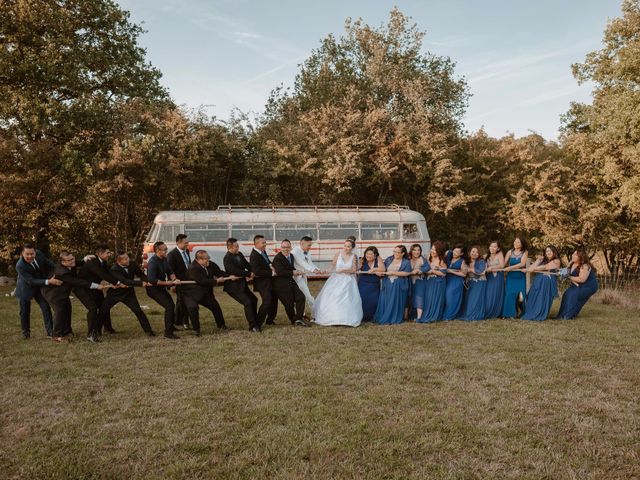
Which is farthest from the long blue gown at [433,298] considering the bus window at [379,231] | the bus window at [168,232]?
the bus window at [168,232]

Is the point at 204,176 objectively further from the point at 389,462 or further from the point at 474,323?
the point at 389,462

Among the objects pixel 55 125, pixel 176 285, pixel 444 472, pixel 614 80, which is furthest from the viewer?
pixel 614 80

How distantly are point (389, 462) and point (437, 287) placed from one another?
7.28m

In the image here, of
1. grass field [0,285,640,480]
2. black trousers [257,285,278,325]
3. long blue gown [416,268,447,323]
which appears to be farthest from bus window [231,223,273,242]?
grass field [0,285,640,480]

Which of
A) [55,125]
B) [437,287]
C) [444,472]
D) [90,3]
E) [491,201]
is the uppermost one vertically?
[90,3]

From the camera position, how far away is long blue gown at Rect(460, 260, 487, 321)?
1121cm

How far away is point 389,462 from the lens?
4.18m

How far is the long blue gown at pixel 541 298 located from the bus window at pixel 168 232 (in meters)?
13.8

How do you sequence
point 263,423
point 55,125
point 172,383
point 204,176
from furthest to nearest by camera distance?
point 204,176 → point 55,125 → point 172,383 → point 263,423

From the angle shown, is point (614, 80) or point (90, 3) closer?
point (90, 3)

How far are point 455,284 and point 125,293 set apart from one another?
6.65m

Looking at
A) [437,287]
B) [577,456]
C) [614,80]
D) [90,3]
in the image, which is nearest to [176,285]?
[437,287]

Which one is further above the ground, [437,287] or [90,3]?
[90,3]

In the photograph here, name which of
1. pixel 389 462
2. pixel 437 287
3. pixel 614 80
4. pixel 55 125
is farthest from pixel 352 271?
pixel 614 80
